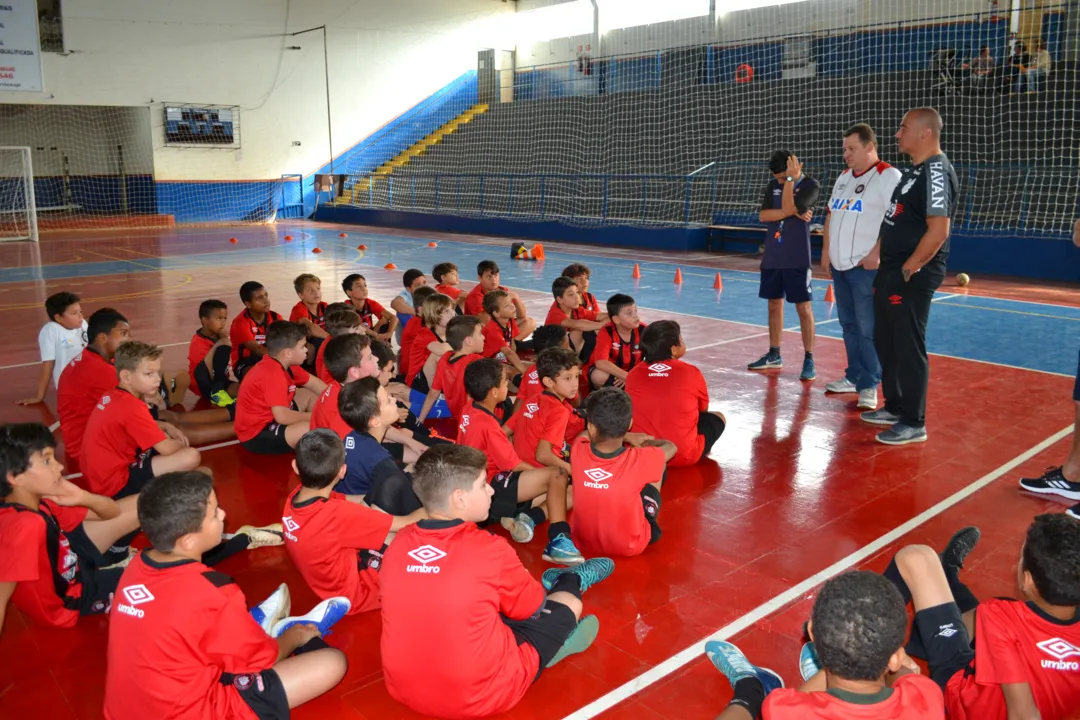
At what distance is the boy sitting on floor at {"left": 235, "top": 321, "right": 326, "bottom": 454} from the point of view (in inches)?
203

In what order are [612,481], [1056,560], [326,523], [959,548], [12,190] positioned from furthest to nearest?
1. [12,190]
2. [612,481]
3. [959,548]
4. [326,523]
5. [1056,560]

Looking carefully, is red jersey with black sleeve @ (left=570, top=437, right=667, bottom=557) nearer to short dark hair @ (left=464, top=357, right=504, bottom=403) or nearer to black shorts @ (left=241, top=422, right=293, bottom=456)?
short dark hair @ (left=464, top=357, right=504, bottom=403)

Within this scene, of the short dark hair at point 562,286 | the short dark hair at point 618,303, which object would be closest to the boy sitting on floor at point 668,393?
the short dark hair at point 618,303

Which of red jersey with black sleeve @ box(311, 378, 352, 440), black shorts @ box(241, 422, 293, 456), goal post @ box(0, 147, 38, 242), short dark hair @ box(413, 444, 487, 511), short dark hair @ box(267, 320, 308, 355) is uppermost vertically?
goal post @ box(0, 147, 38, 242)

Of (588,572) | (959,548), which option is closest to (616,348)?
(588,572)

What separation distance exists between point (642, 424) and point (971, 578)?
1913 mm

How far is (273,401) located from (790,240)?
4.37 m

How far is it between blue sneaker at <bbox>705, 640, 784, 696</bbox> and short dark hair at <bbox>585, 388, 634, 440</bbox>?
0.98 metres

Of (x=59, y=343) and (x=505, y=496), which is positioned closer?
(x=505, y=496)

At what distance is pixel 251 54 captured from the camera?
26125 mm

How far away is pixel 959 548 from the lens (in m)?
3.41

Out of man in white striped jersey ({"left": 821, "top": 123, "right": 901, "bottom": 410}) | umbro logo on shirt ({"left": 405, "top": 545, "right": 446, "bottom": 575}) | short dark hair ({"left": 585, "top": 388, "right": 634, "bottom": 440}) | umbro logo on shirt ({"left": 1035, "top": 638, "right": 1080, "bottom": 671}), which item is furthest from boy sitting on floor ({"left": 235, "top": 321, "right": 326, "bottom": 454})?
umbro logo on shirt ({"left": 1035, "top": 638, "right": 1080, "bottom": 671})

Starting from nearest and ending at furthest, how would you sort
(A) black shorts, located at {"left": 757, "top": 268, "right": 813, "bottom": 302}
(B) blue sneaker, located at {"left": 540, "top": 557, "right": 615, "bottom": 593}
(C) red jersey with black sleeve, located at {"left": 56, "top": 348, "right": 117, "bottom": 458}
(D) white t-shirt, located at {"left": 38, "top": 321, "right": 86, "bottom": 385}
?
(B) blue sneaker, located at {"left": 540, "top": 557, "right": 615, "bottom": 593} < (C) red jersey with black sleeve, located at {"left": 56, "top": 348, "right": 117, "bottom": 458} < (D) white t-shirt, located at {"left": 38, "top": 321, "right": 86, "bottom": 385} < (A) black shorts, located at {"left": 757, "top": 268, "right": 813, "bottom": 302}

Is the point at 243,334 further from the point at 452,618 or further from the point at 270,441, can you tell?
the point at 452,618
